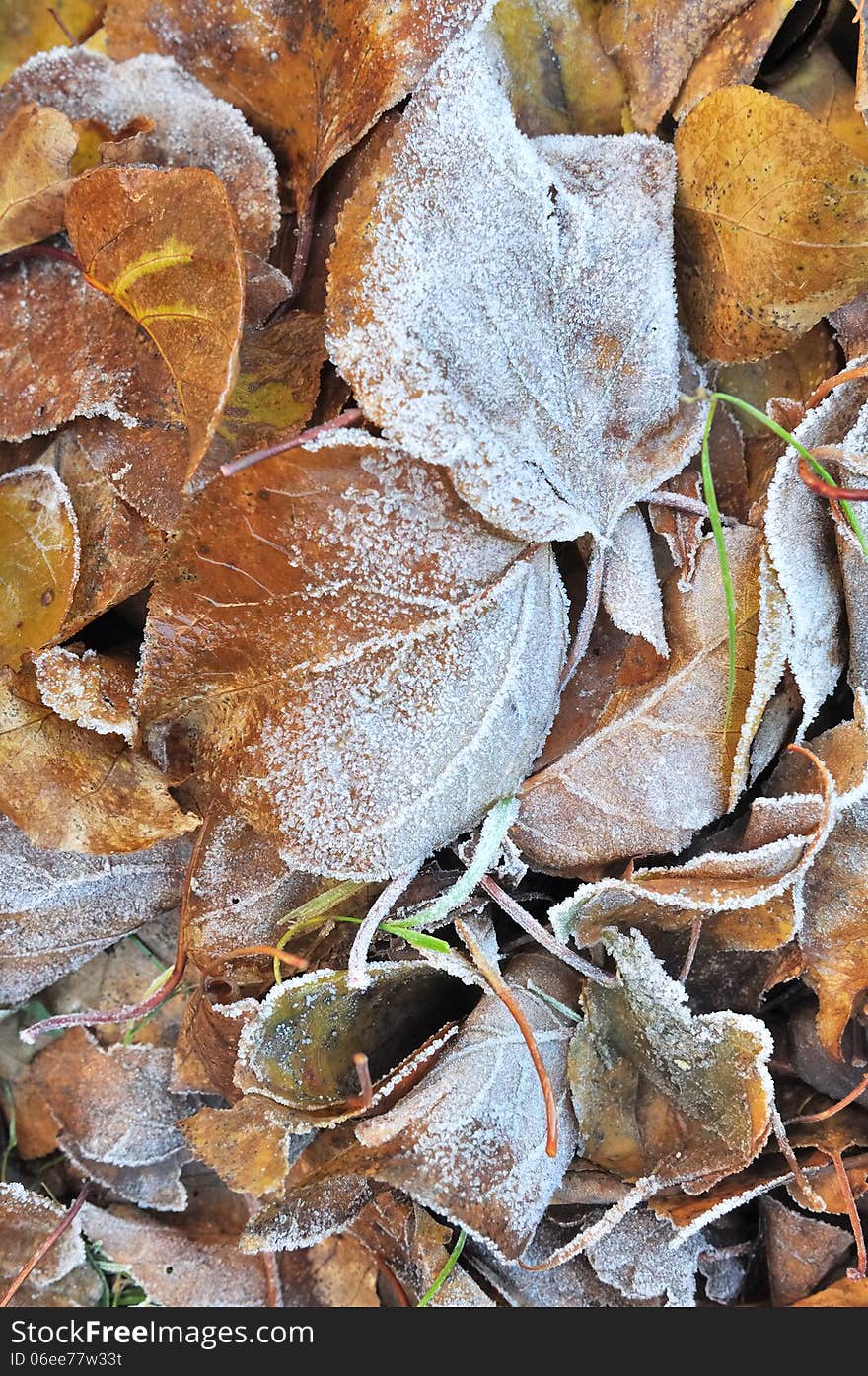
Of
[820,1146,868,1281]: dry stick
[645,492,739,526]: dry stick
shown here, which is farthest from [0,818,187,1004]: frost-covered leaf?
[820,1146,868,1281]: dry stick

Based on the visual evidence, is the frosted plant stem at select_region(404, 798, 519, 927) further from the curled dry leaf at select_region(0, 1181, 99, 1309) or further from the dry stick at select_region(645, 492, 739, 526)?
the curled dry leaf at select_region(0, 1181, 99, 1309)

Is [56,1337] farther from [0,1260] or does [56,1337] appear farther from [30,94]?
[30,94]

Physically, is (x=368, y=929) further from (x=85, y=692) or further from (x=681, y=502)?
(x=681, y=502)

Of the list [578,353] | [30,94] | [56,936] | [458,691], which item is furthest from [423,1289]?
[30,94]

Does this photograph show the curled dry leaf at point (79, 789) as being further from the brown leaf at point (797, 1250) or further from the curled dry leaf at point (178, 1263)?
the brown leaf at point (797, 1250)

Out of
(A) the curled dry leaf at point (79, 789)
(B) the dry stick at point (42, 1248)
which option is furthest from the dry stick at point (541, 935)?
(B) the dry stick at point (42, 1248)
